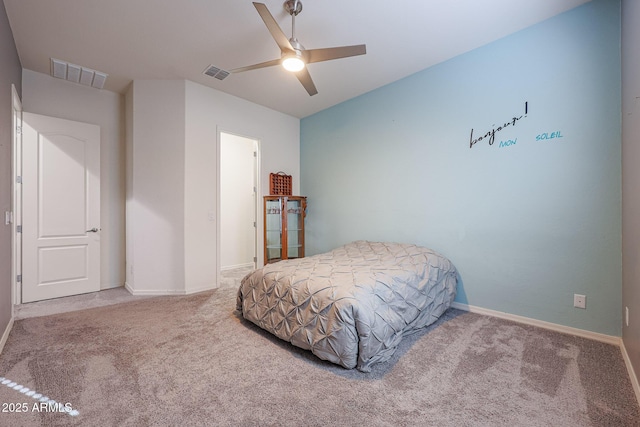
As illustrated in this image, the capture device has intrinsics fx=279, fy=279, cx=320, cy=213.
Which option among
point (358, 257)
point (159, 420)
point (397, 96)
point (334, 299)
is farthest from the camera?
point (397, 96)

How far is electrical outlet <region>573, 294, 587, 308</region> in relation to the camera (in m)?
2.39

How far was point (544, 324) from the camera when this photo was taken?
8.43ft

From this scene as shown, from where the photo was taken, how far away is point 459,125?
3.12 metres

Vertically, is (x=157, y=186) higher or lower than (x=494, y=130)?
lower

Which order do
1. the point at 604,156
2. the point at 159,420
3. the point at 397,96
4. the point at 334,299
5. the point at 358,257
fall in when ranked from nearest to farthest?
the point at 159,420
the point at 334,299
the point at 604,156
the point at 358,257
the point at 397,96

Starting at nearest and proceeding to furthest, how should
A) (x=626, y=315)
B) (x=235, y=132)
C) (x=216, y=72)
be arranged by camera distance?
(x=626, y=315) → (x=216, y=72) → (x=235, y=132)

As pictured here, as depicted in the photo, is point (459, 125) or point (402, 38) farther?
point (459, 125)

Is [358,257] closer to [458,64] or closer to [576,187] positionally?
[576,187]

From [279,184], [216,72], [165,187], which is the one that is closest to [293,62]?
[216,72]

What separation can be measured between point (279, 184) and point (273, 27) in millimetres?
2883

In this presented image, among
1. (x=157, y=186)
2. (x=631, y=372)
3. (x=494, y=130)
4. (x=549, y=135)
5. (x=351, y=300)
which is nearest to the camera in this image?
(x=631, y=372)

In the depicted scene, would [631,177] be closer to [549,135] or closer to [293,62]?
[549,135]

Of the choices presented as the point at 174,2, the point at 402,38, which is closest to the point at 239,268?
the point at 174,2

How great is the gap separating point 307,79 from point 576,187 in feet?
8.41
